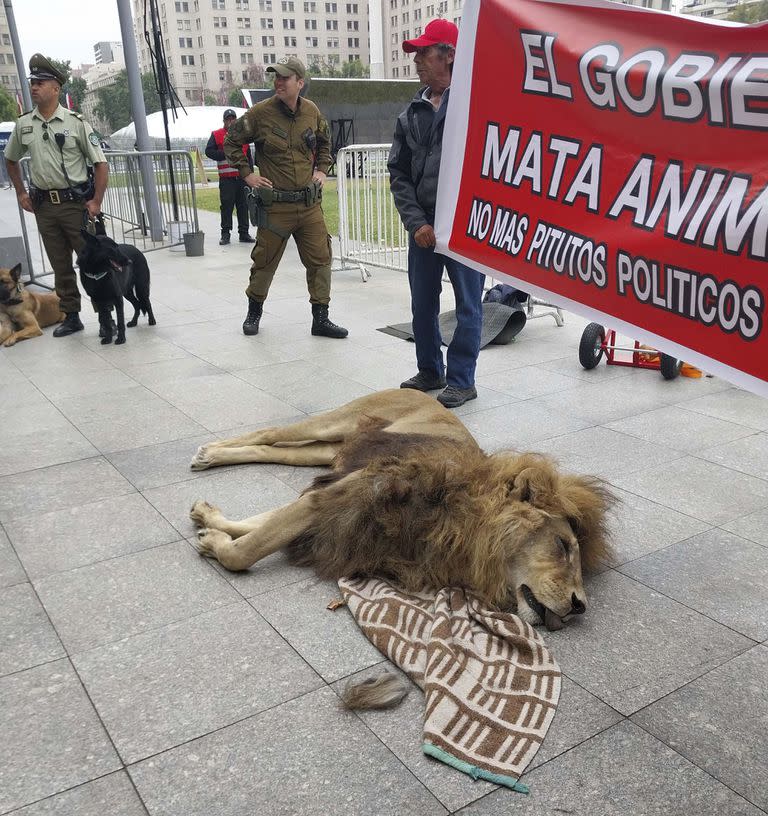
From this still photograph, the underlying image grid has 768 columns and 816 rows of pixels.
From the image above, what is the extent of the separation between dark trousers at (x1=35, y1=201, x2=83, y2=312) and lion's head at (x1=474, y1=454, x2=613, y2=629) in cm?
640

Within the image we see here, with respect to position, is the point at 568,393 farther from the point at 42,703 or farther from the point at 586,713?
the point at 42,703

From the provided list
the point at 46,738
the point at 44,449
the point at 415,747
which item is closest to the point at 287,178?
the point at 44,449

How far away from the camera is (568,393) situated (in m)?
6.16

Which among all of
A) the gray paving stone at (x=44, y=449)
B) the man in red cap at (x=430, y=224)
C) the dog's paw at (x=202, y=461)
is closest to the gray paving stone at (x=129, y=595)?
the dog's paw at (x=202, y=461)

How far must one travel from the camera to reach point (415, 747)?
242 cm

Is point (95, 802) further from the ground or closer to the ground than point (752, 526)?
further from the ground

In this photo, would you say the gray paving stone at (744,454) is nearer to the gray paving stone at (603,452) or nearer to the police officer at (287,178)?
the gray paving stone at (603,452)

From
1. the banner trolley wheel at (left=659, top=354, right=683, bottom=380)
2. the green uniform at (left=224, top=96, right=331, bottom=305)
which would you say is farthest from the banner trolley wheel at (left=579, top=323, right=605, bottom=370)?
the green uniform at (left=224, top=96, right=331, bottom=305)

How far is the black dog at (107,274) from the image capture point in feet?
25.2

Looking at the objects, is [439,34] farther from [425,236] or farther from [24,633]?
[24,633]

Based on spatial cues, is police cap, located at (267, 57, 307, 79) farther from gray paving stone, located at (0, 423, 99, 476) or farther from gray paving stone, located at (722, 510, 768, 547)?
gray paving stone, located at (722, 510, 768, 547)

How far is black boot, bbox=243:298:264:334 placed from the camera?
822 centimetres

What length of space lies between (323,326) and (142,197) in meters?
8.82

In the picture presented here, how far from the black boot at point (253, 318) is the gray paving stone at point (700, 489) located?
4781 millimetres
